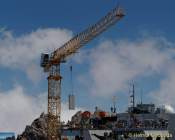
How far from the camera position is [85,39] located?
184500 mm

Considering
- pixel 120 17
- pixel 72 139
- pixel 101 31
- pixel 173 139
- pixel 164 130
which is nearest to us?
pixel 173 139

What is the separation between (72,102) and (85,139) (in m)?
37.2

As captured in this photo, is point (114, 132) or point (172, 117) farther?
point (114, 132)

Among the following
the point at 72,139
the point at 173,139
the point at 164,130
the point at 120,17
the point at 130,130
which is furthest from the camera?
the point at 72,139

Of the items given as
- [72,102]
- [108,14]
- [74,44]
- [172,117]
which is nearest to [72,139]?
[72,102]

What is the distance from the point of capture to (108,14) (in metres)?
167

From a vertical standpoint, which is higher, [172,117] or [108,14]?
[108,14]

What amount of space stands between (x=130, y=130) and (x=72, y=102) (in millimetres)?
36920

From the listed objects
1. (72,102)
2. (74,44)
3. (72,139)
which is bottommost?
(72,139)

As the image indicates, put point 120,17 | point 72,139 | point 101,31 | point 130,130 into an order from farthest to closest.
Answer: point 72,139 → point 101,31 → point 120,17 → point 130,130

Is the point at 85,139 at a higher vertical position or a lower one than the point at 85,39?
lower

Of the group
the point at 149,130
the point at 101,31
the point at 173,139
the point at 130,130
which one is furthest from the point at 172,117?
the point at 101,31

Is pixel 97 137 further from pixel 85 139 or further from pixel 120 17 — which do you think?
pixel 120 17

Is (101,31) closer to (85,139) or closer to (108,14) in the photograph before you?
(108,14)
